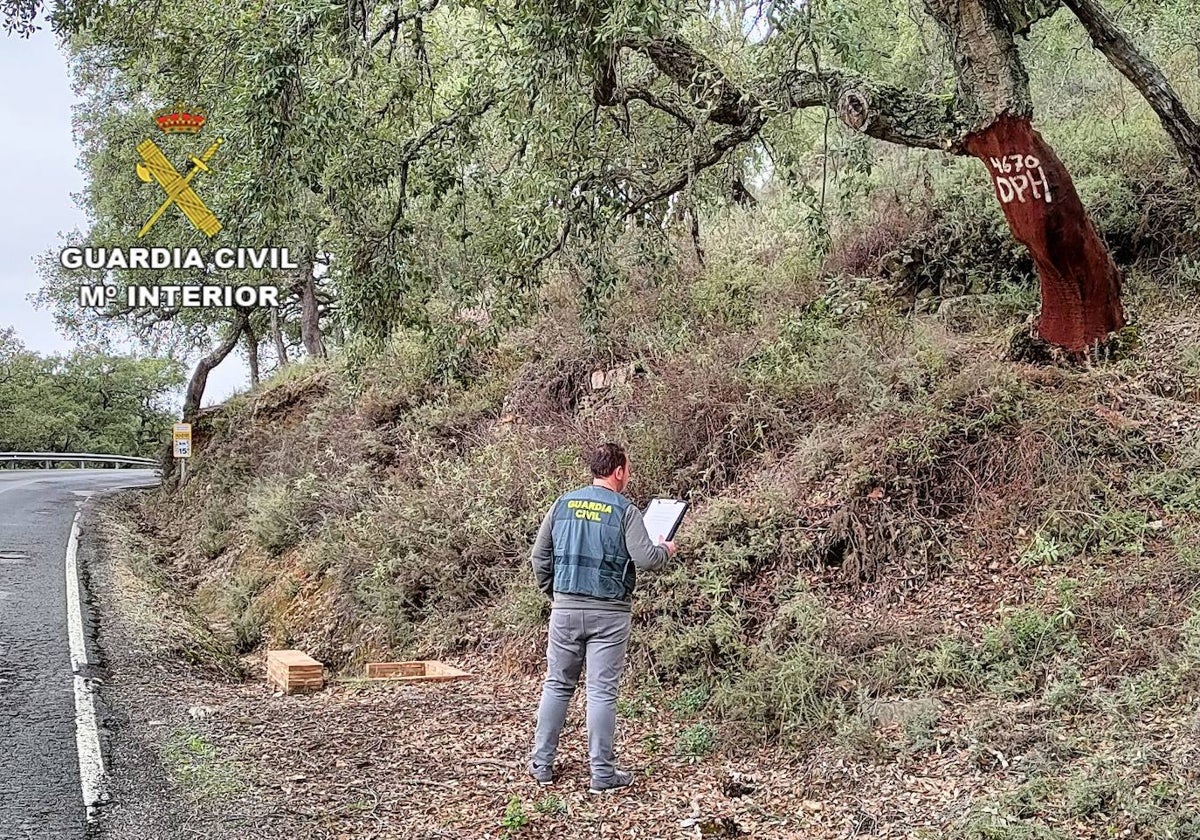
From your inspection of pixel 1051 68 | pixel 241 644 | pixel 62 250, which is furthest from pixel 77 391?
pixel 1051 68

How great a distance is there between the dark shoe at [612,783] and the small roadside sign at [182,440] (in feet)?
65.5

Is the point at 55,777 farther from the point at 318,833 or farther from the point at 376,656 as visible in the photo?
the point at 376,656

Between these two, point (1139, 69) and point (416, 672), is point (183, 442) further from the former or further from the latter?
point (1139, 69)

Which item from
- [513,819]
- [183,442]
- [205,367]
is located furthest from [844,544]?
[205,367]

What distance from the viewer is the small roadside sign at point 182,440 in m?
23.1

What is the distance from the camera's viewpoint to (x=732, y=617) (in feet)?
23.3

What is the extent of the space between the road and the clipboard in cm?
324

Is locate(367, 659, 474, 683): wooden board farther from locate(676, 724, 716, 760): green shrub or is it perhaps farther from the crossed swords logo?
the crossed swords logo

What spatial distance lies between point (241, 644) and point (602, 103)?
24.2 feet

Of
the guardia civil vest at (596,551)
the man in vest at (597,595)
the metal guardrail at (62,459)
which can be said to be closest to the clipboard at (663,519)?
the man in vest at (597,595)

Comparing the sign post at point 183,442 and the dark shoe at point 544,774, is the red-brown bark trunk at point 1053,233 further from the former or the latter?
the sign post at point 183,442

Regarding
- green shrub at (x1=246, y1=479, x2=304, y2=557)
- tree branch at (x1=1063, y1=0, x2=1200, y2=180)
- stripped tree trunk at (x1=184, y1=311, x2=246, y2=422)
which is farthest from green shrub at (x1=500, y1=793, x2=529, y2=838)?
stripped tree trunk at (x1=184, y1=311, x2=246, y2=422)

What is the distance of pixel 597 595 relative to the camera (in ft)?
17.7

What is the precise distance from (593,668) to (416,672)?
3569mm
